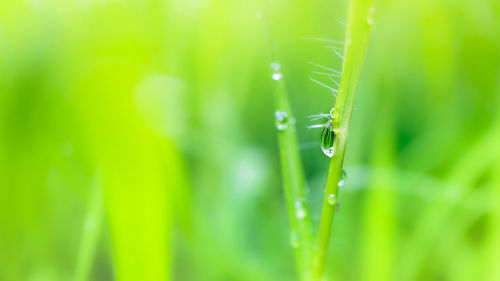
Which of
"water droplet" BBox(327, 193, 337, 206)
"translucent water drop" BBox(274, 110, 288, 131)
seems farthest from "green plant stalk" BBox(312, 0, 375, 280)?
"translucent water drop" BBox(274, 110, 288, 131)

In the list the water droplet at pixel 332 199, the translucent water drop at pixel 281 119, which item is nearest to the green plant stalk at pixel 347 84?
the water droplet at pixel 332 199

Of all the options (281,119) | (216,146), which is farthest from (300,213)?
(216,146)

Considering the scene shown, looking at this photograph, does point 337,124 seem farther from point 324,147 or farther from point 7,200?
point 7,200

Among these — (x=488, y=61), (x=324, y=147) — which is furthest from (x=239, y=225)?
(x=488, y=61)

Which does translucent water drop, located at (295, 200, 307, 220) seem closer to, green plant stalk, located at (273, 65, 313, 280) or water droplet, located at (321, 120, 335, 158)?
green plant stalk, located at (273, 65, 313, 280)

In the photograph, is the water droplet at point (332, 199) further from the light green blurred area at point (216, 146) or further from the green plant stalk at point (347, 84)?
the light green blurred area at point (216, 146)
